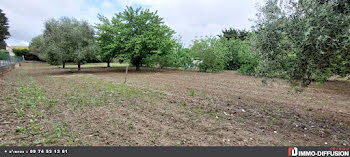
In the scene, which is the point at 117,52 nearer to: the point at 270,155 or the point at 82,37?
the point at 82,37

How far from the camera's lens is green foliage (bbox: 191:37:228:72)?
2166 centimetres

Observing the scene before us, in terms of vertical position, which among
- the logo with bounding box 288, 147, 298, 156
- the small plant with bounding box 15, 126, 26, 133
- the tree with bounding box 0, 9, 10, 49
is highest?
the tree with bounding box 0, 9, 10, 49

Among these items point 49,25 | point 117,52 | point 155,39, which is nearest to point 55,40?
point 49,25

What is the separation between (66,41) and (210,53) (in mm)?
15198

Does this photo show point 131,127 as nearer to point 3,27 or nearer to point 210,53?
point 210,53

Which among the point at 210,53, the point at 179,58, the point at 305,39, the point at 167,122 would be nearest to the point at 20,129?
the point at 167,122

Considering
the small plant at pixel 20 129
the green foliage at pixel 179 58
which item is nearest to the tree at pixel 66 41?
the green foliage at pixel 179 58

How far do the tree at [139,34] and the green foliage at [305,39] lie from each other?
15.6 metres

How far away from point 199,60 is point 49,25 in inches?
658

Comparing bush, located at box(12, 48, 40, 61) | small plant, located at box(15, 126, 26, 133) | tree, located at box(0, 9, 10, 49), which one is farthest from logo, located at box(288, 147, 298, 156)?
bush, located at box(12, 48, 40, 61)

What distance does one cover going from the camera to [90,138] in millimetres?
3516

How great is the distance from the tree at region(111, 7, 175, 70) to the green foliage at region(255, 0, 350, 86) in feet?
51.1

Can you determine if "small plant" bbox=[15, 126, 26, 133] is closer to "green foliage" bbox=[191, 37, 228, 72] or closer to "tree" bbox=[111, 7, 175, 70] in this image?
"tree" bbox=[111, 7, 175, 70]

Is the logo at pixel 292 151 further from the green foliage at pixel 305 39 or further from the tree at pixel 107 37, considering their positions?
the tree at pixel 107 37
